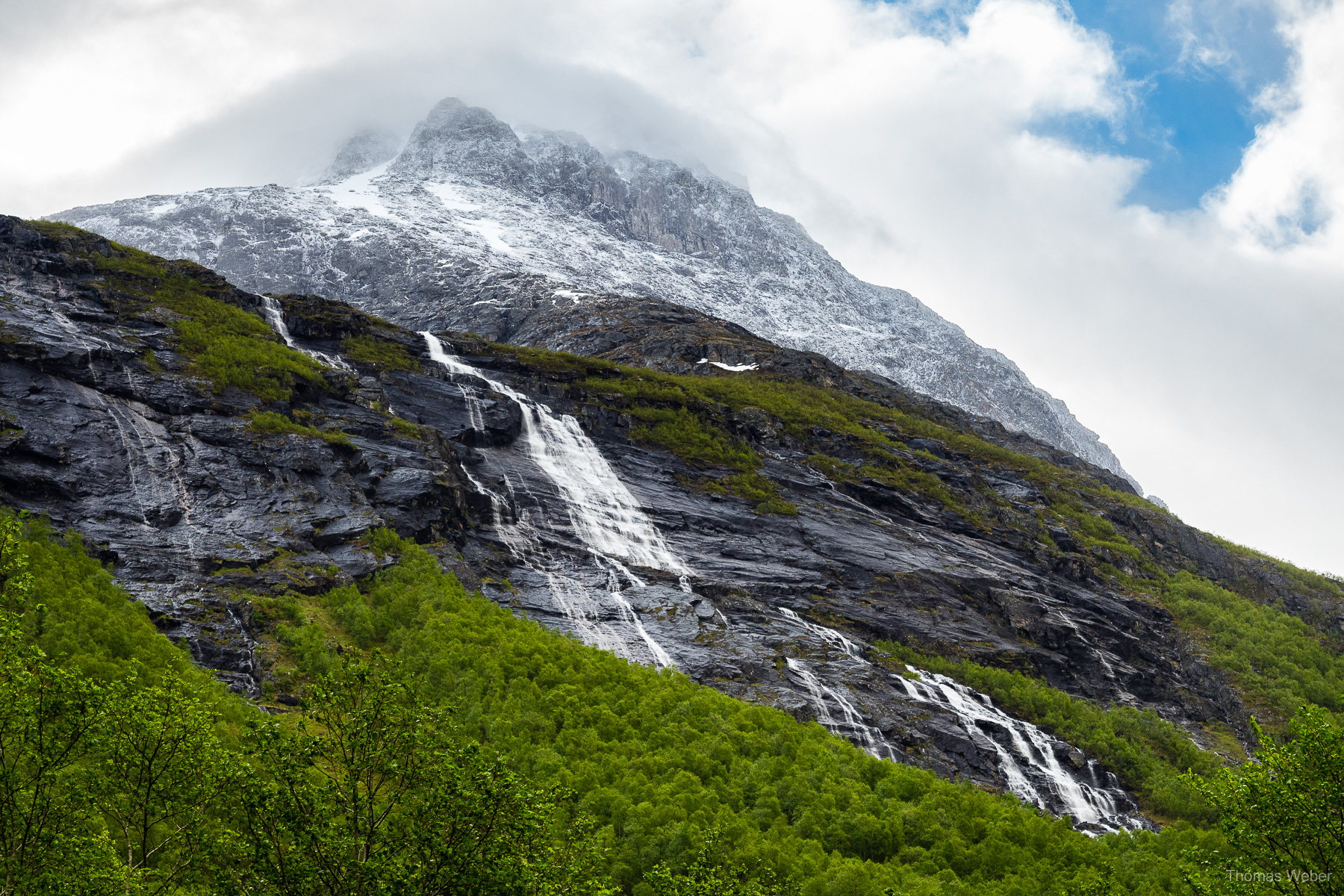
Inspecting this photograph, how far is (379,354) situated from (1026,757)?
68.7m

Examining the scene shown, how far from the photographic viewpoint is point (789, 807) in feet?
117

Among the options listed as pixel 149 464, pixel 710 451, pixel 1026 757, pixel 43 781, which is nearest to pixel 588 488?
pixel 710 451

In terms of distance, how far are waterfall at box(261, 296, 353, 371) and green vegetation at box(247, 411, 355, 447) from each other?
16.4 metres

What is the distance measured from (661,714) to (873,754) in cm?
1360

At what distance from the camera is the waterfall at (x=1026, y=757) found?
159ft

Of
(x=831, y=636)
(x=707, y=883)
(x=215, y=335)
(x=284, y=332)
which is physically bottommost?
(x=707, y=883)

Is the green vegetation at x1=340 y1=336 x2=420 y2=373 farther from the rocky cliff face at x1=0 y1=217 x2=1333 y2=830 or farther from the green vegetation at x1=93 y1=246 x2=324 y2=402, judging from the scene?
the green vegetation at x1=93 y1=246 x2=324 y2=402

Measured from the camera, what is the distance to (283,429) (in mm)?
60062

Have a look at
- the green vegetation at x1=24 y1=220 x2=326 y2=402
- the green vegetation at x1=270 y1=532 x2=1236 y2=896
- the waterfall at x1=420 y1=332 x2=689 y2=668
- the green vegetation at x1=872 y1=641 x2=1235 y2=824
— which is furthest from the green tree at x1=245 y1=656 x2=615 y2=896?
the green vegetation at x1=24 y1=220 x2=326 y2=402

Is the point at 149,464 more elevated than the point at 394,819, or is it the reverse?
the point at 149,464

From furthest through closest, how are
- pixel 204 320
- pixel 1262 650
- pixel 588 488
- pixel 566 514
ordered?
pixel 204 320 < pixel 588 488 < pixel 1262 650 < pixel 566 514

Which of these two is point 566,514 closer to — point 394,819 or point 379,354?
point 379,354

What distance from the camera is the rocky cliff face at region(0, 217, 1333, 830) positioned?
48.9 m

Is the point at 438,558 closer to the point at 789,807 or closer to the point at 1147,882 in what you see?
the point at 789,807
